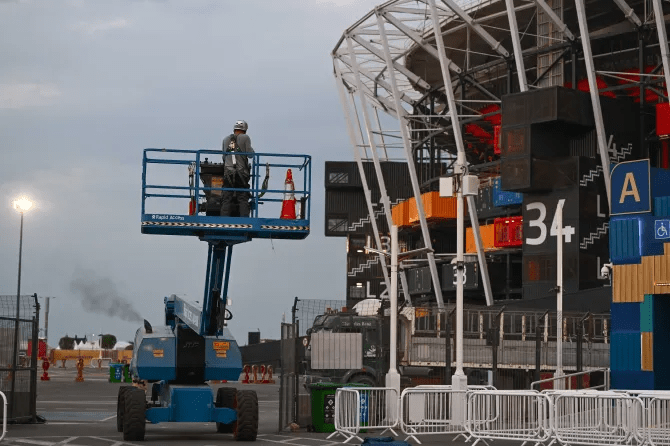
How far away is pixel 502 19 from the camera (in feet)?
239

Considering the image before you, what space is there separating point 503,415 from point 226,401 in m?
6.77

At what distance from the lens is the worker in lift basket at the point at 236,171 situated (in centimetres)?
2350

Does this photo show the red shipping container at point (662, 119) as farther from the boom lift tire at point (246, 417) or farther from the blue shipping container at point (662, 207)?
the boom lift tire at point (246, 417)

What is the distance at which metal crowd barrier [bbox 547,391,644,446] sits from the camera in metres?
20.4

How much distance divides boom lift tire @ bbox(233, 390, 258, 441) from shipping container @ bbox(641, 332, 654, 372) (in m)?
14.1

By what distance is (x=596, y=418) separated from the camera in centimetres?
2108

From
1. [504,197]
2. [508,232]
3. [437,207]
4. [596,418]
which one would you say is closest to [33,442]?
[596,418]

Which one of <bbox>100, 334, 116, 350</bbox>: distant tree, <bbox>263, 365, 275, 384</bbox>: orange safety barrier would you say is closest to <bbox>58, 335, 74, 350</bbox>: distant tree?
<bbox>100, 334, 116, 350</bbox>: distant tree

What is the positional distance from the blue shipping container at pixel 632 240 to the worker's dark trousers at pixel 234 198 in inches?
544

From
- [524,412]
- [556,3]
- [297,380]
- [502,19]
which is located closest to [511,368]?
[297,380]

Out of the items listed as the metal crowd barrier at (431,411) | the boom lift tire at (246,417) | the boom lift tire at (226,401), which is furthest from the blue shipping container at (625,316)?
the boom lift tire at (246,417)

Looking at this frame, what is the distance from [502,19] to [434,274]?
55.3 ft

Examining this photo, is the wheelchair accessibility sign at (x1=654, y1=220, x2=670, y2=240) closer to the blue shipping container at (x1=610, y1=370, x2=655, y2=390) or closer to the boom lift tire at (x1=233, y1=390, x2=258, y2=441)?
the blue shipping container at (x1=610, y1=370, x2=655, y2=390)

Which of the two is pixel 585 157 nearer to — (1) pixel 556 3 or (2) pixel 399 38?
(1) pixel 556 3
